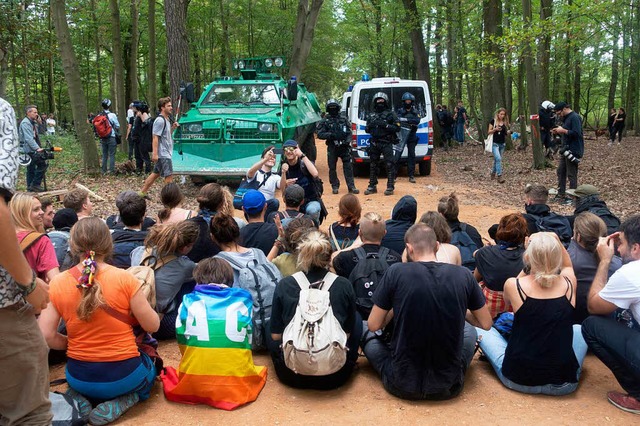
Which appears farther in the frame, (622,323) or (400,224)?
(400,224)

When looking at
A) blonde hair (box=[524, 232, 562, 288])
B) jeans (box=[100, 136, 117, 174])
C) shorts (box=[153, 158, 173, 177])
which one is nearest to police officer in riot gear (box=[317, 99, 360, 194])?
shorts (box=[153, 158, 173, 177])

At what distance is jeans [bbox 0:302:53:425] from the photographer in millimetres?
2354

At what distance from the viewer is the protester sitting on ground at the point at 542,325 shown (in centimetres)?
374

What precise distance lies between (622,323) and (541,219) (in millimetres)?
1827

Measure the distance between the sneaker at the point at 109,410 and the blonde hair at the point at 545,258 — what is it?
284cm

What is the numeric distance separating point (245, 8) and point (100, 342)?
27.3 meters

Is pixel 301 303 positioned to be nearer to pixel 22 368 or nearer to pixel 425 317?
pixel 425 317

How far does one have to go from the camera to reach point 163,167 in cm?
1011

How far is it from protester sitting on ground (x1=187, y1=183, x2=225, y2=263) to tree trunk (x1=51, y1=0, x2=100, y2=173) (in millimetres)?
8319

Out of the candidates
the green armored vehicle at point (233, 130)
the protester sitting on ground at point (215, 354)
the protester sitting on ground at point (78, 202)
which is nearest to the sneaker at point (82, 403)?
the protester sitting on ground at point (215, 354)

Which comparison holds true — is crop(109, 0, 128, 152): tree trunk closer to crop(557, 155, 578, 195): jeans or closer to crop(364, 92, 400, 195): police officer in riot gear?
crop(364, 92, 400, 195): police officer in riot gear

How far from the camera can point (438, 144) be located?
2152 centimetres

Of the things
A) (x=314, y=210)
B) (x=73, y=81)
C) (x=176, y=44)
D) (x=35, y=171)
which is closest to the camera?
(x=314, y=210)

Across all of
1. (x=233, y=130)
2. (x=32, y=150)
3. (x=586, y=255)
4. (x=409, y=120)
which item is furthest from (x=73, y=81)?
(x=586, y=255)
